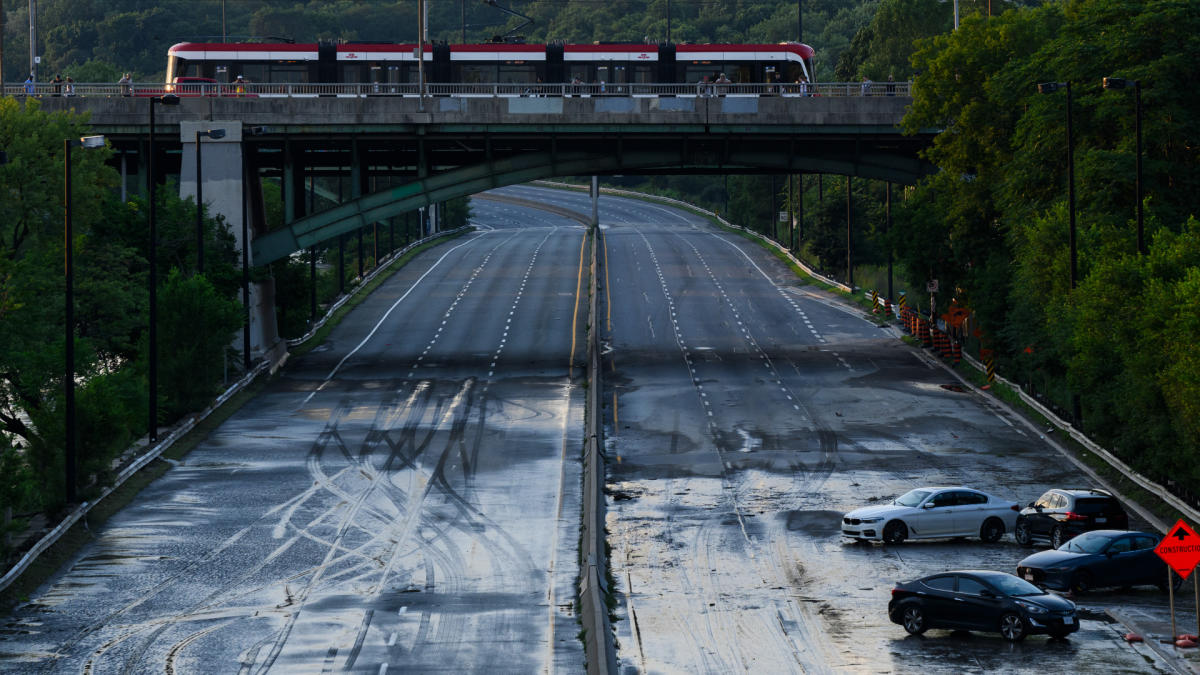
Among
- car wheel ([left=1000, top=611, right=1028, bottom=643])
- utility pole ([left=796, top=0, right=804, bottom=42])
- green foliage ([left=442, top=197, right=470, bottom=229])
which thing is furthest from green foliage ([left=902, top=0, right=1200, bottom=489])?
green foliage ([left=442, top=197, right=470, bottom=229])

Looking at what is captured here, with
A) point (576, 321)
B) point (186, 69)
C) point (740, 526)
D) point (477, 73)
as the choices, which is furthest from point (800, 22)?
point (740, 526)

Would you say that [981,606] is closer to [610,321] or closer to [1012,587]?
[1012,587]

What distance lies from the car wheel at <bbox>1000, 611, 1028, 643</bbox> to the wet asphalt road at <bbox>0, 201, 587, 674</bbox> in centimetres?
767

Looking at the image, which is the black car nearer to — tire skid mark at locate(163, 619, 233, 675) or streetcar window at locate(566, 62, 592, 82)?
tire skid mark at locate(163, 619, 233, 675)

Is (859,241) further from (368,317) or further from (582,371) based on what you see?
(582,371)

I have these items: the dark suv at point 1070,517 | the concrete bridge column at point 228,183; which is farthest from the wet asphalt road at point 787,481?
the concrete bridge column at point 228,183

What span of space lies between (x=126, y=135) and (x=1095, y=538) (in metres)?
47.4

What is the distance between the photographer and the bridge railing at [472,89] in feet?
219

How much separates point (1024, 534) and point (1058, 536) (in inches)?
32.2

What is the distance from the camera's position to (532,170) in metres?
69.4

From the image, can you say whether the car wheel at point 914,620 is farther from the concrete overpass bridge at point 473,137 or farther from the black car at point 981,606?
the concrete overpass bridge at point 473,137

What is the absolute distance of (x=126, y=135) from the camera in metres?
67.3

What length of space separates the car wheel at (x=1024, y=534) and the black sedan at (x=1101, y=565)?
13.2ft

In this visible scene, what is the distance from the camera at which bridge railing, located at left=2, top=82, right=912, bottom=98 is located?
6688 cm
